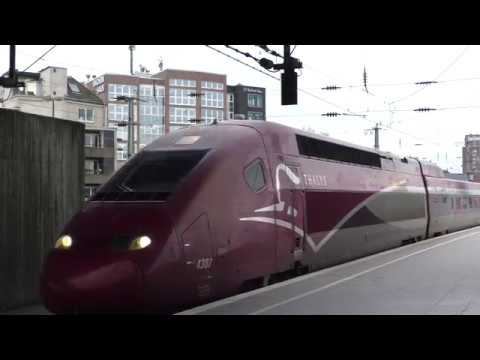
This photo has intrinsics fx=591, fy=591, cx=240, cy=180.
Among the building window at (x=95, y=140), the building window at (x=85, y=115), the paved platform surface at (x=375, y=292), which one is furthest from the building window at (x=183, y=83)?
the paved platform surface at (x=375, y=292)

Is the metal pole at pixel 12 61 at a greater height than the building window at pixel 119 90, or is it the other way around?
the building window at pixel 119 90

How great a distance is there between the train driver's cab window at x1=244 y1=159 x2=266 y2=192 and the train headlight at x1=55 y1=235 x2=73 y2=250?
298 centimetres

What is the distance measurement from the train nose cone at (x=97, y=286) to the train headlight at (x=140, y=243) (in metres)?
0.21

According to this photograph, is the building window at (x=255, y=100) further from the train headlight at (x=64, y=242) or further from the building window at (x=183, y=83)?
the train headlight at (x=64, y=242)

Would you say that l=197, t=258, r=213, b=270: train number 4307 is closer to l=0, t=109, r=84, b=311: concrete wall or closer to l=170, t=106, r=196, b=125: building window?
l=0, t=109, r=84, b=311: concrete wall

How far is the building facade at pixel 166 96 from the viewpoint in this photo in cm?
8594

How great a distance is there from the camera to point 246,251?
930 centimetres

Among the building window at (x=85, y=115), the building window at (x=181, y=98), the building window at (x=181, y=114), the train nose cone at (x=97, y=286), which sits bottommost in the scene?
the train nose cone at (x=97, y=286)

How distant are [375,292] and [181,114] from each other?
8290 cm

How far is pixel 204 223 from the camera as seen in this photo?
8484 mm

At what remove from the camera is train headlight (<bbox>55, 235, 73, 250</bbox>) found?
26.5ft

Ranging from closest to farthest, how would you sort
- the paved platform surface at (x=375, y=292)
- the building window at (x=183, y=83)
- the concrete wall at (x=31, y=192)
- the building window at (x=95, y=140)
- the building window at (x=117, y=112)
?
the paved platform surface at (x=375, y=292) < the concrete wall at (x=31, y=192) < the building window at (x=95, y=140) < the building window at (x=117, y=112) < the building window at (x=183, y=83)
